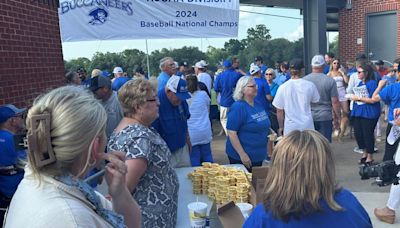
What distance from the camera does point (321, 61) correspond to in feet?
19.9

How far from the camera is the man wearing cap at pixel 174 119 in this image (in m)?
4.17

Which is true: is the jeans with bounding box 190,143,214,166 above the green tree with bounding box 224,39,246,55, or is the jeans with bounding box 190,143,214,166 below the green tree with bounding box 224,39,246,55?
below

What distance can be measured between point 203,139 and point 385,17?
10.2m

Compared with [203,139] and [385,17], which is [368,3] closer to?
[385,17]

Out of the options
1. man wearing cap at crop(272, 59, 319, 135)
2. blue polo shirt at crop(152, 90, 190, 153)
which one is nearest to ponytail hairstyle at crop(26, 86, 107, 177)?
blue polo shirt at crop(152, 90, 190, 153)

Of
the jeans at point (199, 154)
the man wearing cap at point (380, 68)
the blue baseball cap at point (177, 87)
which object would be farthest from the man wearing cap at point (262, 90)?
the man wearing cap at point (380, 68)

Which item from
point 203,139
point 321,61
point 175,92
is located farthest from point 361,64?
point 175,92

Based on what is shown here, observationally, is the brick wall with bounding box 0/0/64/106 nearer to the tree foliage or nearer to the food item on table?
the food item on table

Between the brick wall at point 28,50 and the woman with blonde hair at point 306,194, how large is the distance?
348cm

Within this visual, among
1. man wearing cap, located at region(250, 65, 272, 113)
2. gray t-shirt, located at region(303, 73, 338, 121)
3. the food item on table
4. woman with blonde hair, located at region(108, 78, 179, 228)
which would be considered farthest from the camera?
man wearing cap, located at region(250, 65, 272, 113)

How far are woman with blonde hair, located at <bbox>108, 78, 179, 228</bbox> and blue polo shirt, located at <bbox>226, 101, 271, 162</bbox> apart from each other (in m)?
1.70

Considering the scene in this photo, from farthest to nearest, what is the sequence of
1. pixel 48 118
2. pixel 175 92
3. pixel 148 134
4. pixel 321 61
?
1. pixel 321 61
2. pixel 175 92
3. pixel 148 134
4. pixel 48 118

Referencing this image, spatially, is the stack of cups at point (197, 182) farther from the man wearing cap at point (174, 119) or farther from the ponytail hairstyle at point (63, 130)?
the ponytail hairstyle at point (63, 130)

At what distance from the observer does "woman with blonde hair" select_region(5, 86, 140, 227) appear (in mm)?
1176
